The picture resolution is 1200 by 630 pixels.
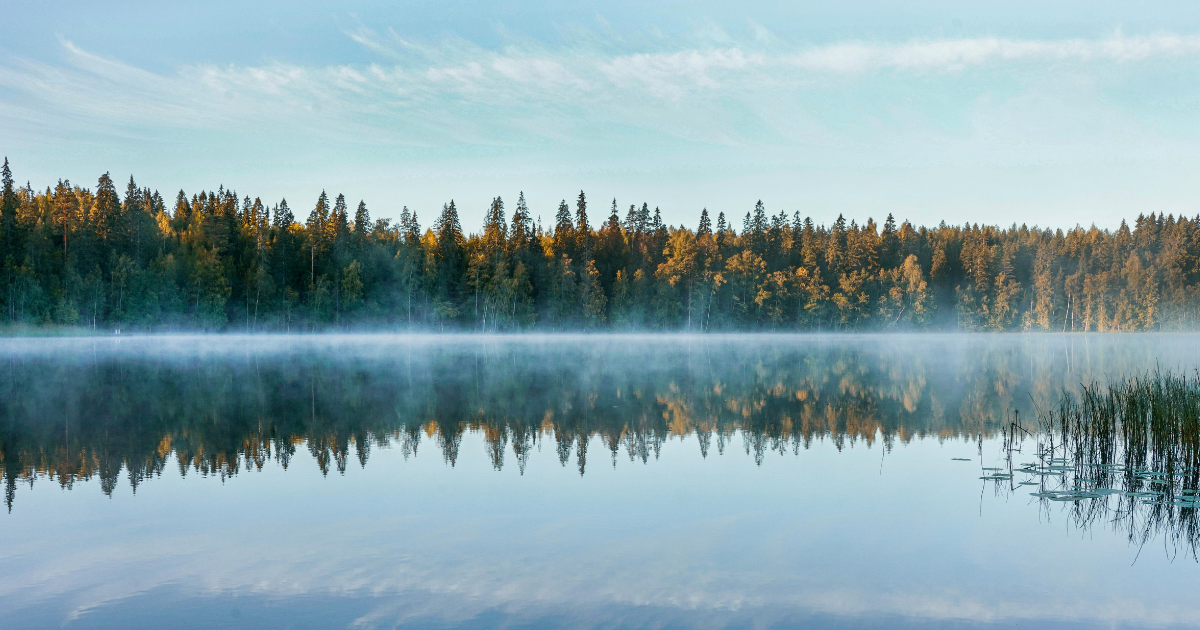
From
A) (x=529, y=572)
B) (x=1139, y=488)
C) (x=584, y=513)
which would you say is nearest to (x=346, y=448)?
(x=584, y=513)

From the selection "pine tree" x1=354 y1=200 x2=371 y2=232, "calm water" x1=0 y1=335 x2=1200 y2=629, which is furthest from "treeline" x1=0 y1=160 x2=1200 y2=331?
"calm water" x1=0 y1=335 x2=1200 y2=629

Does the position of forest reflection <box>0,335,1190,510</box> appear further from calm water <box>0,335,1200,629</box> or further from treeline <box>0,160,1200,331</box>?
treeline <box>0,160,1200,331</box>

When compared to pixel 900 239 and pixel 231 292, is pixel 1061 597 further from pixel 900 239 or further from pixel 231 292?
pixel 900 239

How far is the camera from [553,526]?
882 cm

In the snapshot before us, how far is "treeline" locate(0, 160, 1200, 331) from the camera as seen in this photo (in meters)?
A: 83.6

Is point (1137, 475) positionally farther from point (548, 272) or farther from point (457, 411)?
point (548, 272)

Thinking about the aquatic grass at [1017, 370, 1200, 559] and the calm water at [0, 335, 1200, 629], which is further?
the aquatic grass at [1017, 370, 1200, 559]

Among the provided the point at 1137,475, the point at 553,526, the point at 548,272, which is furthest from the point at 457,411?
the point at 548,272

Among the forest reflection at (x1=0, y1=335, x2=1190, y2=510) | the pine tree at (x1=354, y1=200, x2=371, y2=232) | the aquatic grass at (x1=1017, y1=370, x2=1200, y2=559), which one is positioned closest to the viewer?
the aquatic grass at (x1=1017, y1=370, x2=1200, y2=559)

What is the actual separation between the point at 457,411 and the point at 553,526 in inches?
428

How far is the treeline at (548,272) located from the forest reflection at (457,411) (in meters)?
55.9

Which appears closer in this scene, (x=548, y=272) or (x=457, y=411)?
(x=457, y=411)

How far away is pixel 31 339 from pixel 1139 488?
279 feet

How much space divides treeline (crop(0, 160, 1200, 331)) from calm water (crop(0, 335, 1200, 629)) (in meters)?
74.2
